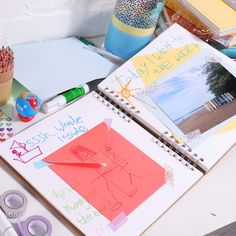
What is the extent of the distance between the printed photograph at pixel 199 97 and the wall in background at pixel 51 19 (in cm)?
23

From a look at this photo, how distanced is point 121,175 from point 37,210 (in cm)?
15

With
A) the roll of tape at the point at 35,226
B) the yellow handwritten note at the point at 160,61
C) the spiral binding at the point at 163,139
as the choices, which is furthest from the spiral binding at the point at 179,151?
the roll of tape at the point at 35,226

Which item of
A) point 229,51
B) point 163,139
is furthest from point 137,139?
point 229,51

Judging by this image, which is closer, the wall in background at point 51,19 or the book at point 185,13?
the wall in background at point 51,19

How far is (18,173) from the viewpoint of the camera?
25.9 inches

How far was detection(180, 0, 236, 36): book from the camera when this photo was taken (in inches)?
36.9

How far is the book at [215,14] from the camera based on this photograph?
3.08 feet

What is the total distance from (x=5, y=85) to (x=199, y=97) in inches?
14.6

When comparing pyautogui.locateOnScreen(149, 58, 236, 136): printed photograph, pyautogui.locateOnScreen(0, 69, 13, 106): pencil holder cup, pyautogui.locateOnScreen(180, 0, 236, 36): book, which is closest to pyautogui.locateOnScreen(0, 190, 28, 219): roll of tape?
pyautogui.locateOnScreen(0, 69, 13, 106): pencil holder cup

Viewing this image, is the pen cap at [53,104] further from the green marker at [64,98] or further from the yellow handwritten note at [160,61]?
the yellow handwritten note at [160,61]

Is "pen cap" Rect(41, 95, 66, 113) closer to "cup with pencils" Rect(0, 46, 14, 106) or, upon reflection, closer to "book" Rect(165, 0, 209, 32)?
"cup with pencils" Rect(0, 46, 14, 106)

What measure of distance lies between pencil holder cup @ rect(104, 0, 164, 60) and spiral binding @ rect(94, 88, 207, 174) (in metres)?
0.14

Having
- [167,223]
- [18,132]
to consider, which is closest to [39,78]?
[18,132]

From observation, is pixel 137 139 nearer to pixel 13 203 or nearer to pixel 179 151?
pixel 179 151
